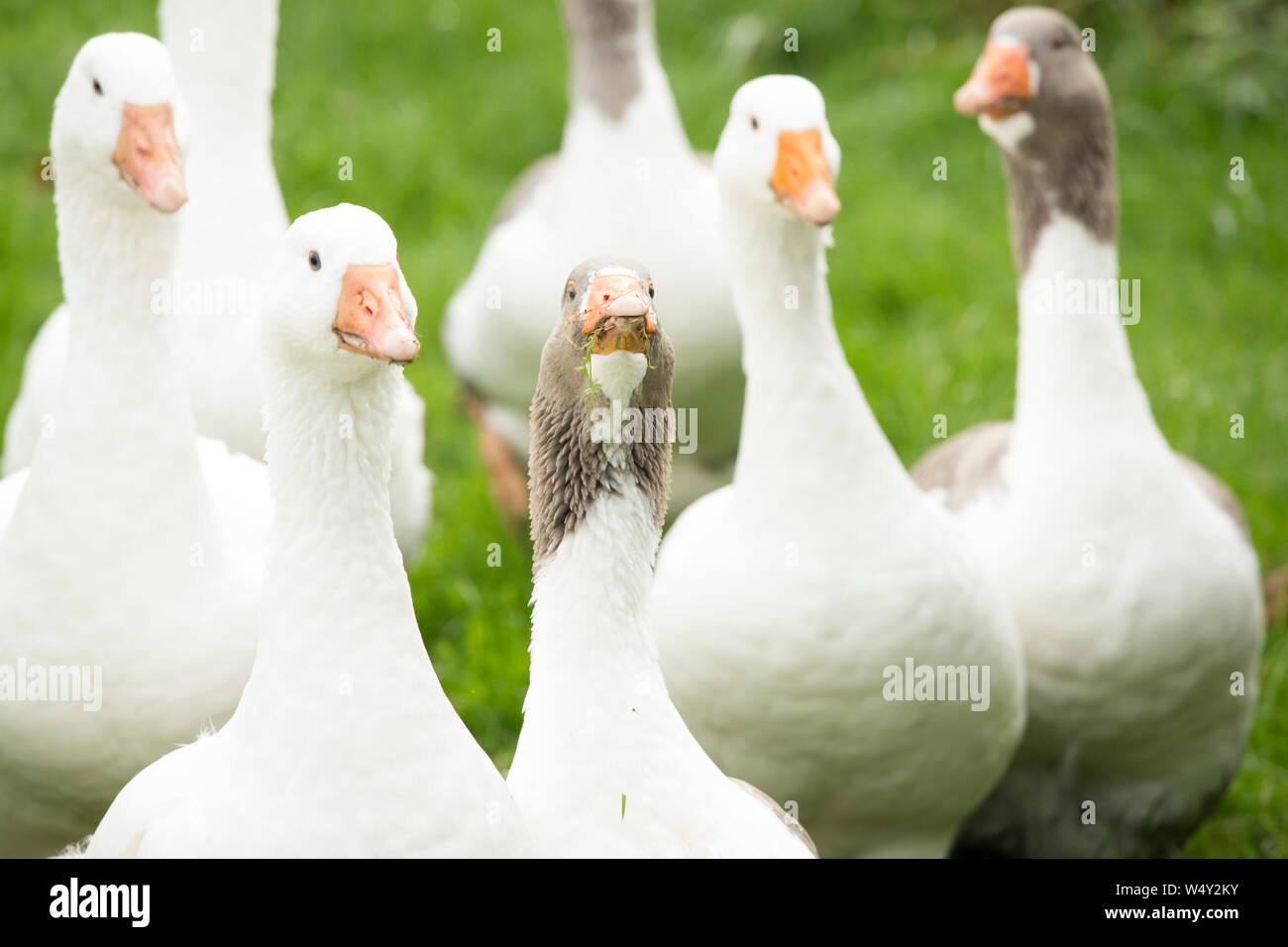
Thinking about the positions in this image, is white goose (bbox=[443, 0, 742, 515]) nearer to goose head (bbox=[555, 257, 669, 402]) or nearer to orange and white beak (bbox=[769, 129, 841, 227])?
orange and white beak (bbox=[769, 129, 841, 227])

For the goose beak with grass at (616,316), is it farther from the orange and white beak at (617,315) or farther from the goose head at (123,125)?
the goose head at (123,125)

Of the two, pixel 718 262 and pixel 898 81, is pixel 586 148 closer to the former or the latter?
pixel 718 262

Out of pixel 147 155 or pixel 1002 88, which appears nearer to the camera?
pixel 147 155

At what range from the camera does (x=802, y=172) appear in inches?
156

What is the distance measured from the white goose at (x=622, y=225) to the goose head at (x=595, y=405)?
2.50m

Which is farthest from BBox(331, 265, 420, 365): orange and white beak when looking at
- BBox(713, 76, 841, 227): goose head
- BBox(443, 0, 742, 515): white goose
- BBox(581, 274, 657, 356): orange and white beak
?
BBox(443, 0, 742, 515): white goose

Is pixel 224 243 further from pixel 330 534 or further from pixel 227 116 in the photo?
pixel 330 534

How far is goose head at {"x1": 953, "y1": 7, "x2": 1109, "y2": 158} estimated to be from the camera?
465 cm

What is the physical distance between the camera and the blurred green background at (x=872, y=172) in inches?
283

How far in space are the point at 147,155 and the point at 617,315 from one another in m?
1.52

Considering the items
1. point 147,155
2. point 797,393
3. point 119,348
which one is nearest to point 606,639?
point 797,393

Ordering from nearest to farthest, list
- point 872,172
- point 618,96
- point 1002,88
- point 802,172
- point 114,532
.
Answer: point 114,532
point 802,172
point 1002,88
point 618,96
point 872,172

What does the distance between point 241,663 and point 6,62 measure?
691 cm
